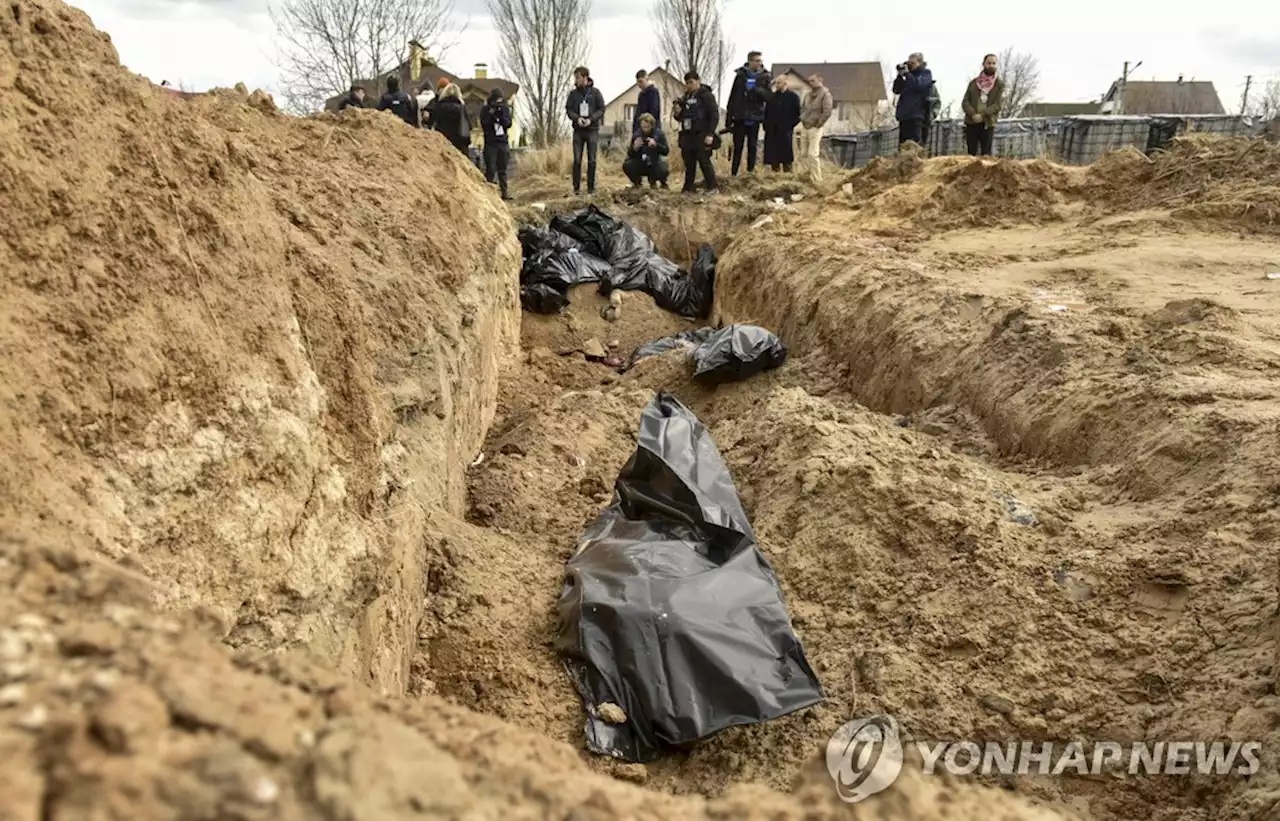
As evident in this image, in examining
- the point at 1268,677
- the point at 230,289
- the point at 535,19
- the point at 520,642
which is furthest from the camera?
the point at 535,19

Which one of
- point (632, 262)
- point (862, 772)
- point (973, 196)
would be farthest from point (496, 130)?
point (862, 772)

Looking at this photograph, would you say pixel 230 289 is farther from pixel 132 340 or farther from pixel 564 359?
pixel 564 359

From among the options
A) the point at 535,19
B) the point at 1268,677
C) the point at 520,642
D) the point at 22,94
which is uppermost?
the point at 535,19

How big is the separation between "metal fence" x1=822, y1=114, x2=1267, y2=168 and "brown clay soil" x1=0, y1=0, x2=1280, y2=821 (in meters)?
8.27

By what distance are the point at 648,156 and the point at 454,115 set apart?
3.30 m

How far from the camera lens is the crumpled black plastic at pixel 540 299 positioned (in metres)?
9.66

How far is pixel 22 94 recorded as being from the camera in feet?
6.98

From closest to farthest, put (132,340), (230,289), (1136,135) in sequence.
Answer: (132,340) → (230,289) → (1136,135)

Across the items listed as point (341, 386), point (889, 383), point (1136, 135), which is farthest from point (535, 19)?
point (341, 386)

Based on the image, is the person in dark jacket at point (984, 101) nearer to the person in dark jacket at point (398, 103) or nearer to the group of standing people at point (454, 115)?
the group of standing people at point (454, 115)

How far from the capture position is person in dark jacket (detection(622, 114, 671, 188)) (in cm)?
1376

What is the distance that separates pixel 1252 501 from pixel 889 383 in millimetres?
2965

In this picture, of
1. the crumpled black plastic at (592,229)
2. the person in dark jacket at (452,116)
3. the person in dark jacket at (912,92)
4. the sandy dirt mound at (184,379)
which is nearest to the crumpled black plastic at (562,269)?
the crumpled black plastic at (592,229)

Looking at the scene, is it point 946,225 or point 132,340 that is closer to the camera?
point 132,340
